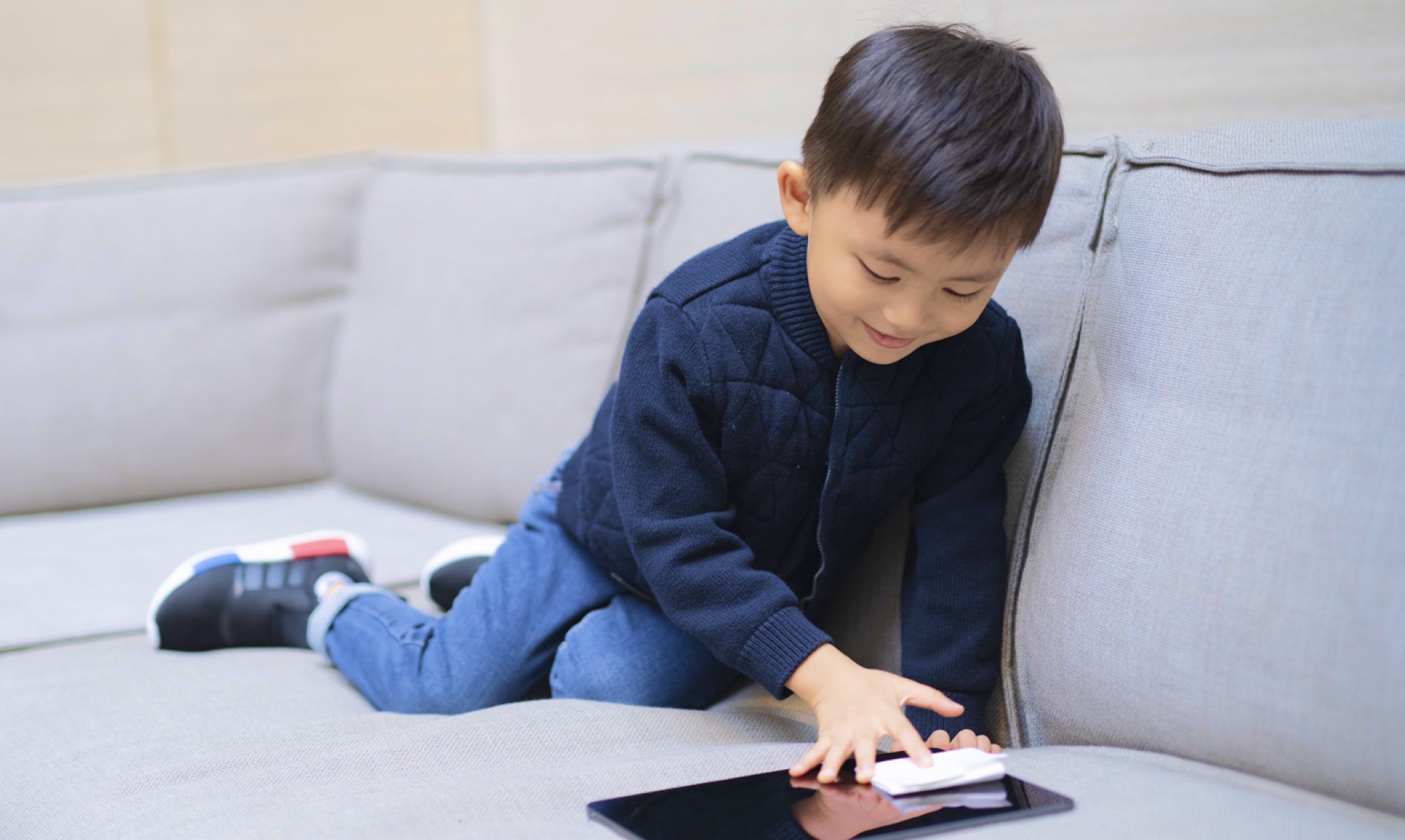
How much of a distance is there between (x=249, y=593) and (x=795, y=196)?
733 millimetres

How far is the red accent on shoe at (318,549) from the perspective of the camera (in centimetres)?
130

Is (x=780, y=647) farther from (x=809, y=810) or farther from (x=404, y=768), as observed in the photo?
(x=404, y=768)

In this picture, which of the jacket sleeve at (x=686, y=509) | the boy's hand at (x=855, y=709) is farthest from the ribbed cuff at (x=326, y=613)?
the boy's hand at (x=855, y=709)

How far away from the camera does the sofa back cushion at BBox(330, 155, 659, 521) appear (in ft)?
4.76

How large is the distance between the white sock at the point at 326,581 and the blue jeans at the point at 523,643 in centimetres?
4

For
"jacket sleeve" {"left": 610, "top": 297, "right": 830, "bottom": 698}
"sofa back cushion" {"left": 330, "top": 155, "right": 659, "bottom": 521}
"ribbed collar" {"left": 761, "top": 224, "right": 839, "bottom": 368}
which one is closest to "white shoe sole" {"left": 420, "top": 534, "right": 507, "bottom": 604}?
"sofa back cushion" {"left": 330, "top": 155, "right": 659, "bottom": 521}

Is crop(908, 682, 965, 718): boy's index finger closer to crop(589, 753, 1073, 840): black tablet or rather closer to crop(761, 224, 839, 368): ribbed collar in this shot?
crop(589, 753, 1073, 840): black tablet

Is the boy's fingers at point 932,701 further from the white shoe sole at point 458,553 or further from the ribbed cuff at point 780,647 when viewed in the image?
the white shoe sole at point 458,553

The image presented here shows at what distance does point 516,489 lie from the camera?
1.46 m

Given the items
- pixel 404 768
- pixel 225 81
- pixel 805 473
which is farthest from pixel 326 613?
pixel 225 81

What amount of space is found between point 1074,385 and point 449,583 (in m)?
0.70

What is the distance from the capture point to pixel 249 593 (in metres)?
1.22

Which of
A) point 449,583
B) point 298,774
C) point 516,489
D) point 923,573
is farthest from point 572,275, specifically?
point 298,774

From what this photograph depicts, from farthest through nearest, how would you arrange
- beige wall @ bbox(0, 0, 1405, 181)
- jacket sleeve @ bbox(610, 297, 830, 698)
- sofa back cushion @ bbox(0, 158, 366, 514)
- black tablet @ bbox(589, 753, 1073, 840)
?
Answer: beige wall @ bbox(0, 0, 1405, 181), sofa back cushion @ bbox(0, 158, 366, 514), jacket sleeve @ bbox(610, 297, 830, 698), black tablet @ bbox(589, 753, 1073, 840)
